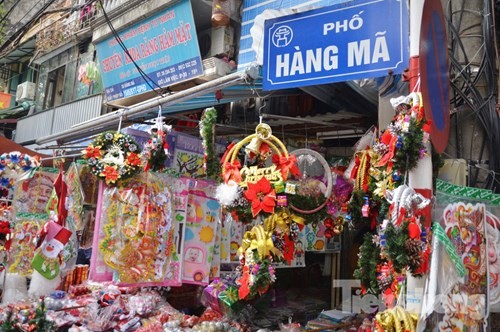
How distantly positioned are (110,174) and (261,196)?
5.52ft

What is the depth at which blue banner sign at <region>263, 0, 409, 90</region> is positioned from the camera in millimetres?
3264

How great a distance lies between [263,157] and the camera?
388cm

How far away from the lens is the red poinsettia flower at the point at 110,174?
14.4 feet

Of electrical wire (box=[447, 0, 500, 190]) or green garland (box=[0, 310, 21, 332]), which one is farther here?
green garland (box=[0, 310, 21, 332])

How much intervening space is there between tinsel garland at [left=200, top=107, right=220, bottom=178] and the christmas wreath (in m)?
0.73

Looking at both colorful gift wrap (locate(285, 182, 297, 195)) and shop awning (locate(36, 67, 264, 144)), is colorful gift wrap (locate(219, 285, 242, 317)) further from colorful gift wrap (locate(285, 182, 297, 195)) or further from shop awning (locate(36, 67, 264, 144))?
Answer: shop awning (locate(36, 67, 264, 144))

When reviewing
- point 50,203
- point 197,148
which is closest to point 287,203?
point 197,148

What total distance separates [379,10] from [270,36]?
0.95m

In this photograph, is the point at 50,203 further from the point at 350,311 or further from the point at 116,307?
the point at 350,311

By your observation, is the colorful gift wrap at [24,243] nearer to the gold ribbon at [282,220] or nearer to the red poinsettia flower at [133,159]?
the red poinsettia flower at [133,159]

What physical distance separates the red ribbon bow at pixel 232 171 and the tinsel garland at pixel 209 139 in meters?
0.52

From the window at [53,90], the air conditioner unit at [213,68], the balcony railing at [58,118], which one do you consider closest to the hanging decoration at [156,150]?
the air conditioner unit at [213,68]

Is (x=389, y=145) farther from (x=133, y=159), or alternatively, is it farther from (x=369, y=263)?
(x=133, y=159)

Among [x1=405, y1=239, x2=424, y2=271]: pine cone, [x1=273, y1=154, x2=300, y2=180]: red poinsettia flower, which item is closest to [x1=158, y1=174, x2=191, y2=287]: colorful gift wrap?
[x1=273, y1=154, x2=300, y2=180]: red poinsettia flower
